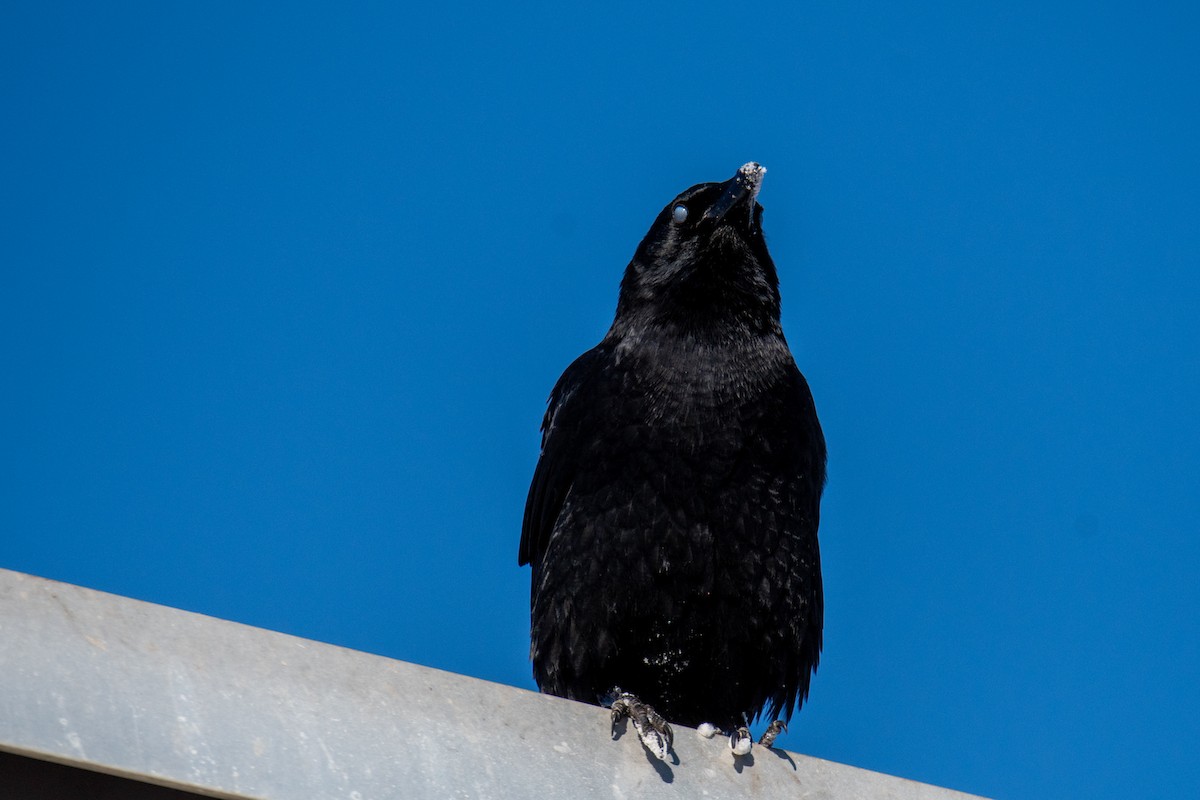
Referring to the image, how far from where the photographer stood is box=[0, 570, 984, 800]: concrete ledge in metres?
2.71

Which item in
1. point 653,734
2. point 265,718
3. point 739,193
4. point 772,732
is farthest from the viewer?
point 739,193

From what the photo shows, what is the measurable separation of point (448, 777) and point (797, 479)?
3.85 m

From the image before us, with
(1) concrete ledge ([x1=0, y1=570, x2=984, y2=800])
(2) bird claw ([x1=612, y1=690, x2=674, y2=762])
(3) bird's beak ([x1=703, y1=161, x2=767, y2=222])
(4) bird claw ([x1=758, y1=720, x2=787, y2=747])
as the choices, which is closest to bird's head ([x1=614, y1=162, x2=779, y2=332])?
(3) bird's beak ([x1=703, y1=161, x2=767, y2=222])

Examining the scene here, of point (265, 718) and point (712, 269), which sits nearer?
point (265, 718)

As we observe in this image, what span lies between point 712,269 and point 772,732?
2626 mm

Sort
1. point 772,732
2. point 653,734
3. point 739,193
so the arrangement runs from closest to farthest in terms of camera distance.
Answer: point 653,734, point 772,732, point 739,193

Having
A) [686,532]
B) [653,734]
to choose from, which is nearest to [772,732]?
[686,532]

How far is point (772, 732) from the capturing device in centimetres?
576

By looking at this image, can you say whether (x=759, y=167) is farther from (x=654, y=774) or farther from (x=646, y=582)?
(x=654, y=774)

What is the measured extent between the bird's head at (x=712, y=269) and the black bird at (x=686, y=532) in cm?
13

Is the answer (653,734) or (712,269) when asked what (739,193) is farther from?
(653,734)

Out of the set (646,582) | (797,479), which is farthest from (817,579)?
(646,582)

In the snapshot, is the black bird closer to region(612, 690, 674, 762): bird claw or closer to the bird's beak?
the bird's beak

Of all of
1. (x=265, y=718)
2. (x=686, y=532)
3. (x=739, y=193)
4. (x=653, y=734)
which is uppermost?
(x=739, y=193)
